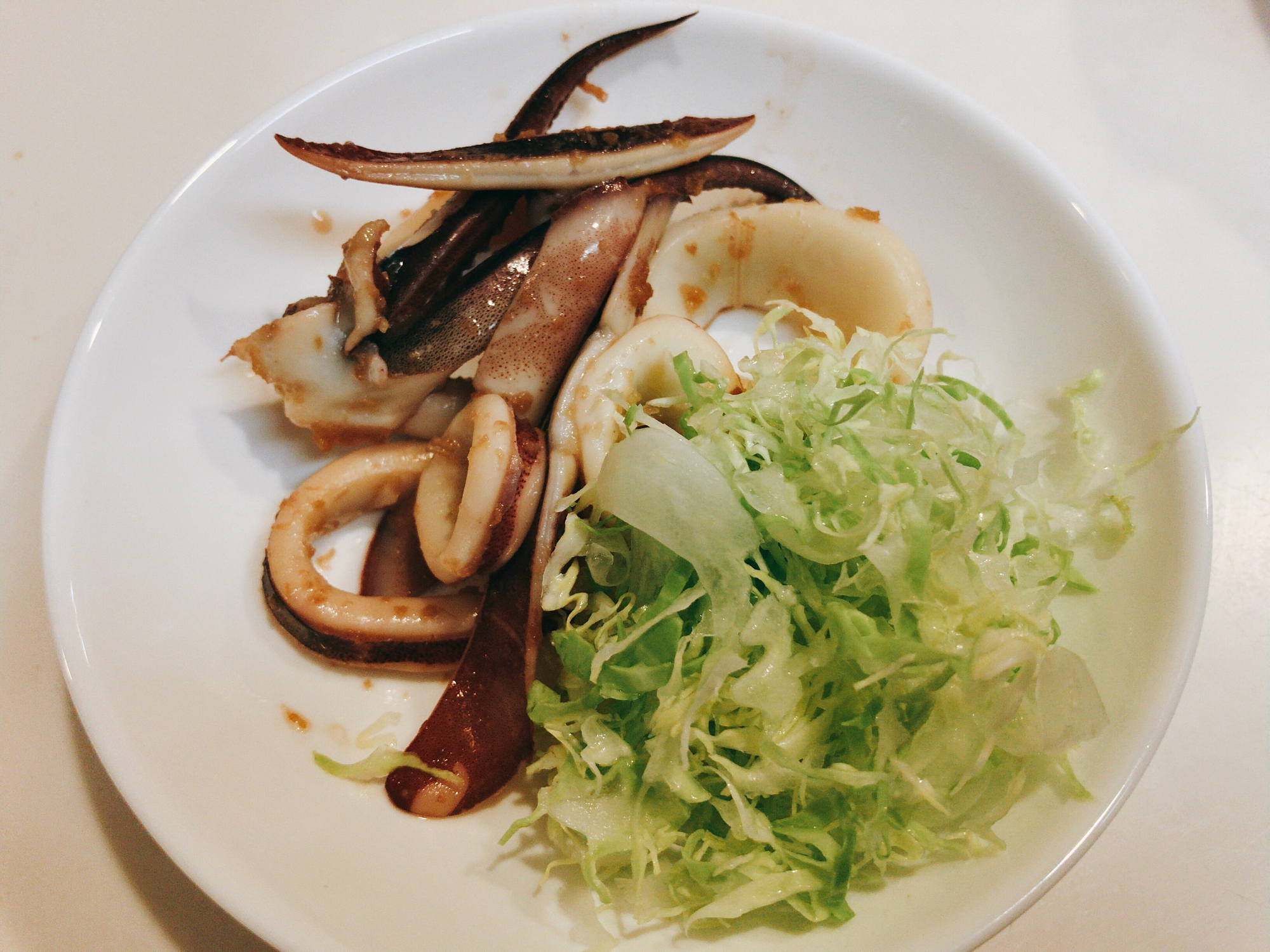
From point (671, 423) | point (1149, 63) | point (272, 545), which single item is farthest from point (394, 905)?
point (1149, 63)

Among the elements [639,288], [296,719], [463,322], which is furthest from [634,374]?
[296,719]

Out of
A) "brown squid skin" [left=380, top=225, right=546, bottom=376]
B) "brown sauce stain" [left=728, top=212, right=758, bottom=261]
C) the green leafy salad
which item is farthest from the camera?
"brown sauce stain" [left=728, top=212, right=758, bottom=261]

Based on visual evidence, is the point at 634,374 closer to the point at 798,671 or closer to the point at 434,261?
the point at 434,261

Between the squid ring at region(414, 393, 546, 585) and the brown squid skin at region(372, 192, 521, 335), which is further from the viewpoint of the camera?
the brown squid skin at region(372, 192, 521, 335)

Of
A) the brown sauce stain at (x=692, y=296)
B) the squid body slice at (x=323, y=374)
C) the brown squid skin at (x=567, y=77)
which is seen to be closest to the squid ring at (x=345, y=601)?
the squid body slice at (x=323, y=374)

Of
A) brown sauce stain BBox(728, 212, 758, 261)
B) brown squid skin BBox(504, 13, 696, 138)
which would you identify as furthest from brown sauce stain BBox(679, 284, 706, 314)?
brown squid skin BBox(504, 13, 696, 138)

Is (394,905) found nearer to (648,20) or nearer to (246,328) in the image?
(246,328)

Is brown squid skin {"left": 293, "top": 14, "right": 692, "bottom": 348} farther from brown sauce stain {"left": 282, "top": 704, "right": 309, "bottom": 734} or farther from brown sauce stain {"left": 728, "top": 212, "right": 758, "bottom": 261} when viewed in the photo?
brown sauce stain {"left": 282, "top": 704, "right": 309, "bottom": 734}
